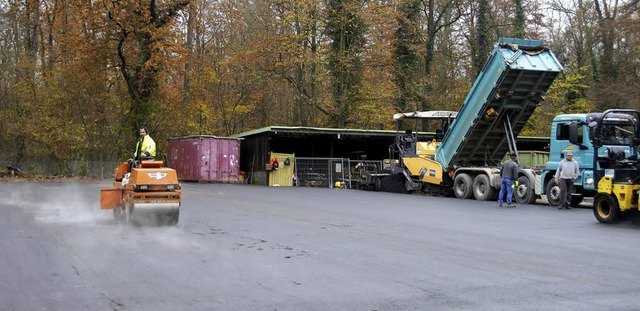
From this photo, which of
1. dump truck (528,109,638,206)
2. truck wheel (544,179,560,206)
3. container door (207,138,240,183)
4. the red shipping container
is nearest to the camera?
dump truck (528,109,638,206)

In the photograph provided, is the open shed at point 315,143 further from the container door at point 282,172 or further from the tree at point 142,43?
the tree at point 142,43

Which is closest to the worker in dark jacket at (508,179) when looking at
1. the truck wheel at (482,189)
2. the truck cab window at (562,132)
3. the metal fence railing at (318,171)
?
the truck cab window at (562,132)

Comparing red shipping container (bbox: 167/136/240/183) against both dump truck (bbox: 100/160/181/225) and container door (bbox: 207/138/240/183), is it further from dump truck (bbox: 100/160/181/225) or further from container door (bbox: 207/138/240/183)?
dump truck (bbox: 100/160/181/225)

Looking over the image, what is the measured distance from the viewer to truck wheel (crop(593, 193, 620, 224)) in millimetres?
13289

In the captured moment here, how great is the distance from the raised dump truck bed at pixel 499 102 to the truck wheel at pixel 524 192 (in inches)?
73.9

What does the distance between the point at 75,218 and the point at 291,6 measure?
93.9ft

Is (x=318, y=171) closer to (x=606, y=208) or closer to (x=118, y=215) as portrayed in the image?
(x=606, y=208)

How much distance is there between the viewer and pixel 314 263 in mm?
7988

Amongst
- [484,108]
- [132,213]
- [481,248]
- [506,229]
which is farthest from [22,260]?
[484,108]

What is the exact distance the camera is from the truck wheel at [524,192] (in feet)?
64.7

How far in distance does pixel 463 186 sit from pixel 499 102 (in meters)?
3.60

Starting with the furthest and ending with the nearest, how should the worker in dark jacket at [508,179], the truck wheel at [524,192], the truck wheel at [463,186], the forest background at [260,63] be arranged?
the forest background at [260,63]
the truck wheel at [463,186]
the truck wheel at [524,192]
the worker in dark jacket at [508,179]

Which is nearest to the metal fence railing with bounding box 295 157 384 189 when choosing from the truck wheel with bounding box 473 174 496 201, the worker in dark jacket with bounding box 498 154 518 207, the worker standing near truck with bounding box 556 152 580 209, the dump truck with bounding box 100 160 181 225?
the truck wheel with bounding box 473 174 496 201

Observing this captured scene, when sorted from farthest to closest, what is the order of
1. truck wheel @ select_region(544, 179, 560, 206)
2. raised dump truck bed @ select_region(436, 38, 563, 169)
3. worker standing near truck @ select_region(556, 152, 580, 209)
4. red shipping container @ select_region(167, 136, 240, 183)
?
red shipping container @ select_region(167, 136, 240, 183), raised dump truck bed @ select_region(436, 38, 563, 169), truck wheel @ select_region(544, 179, 560, 206), worker standing near truck @ select_region(556, 152, 580, 209)
